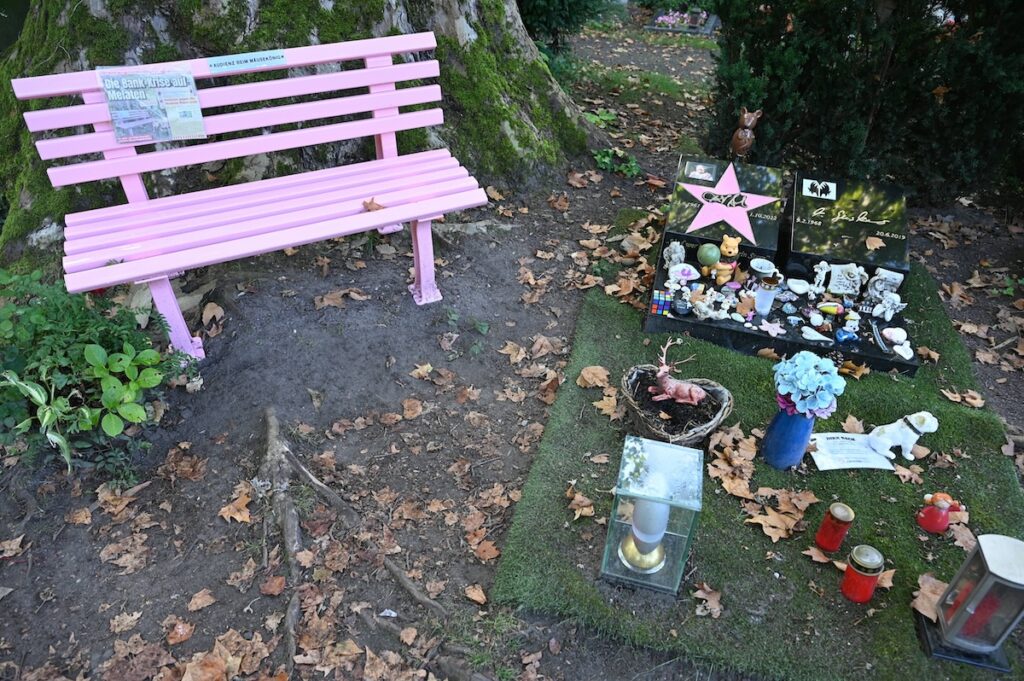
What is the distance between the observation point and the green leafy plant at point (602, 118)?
22.6ft

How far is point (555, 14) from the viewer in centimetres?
714

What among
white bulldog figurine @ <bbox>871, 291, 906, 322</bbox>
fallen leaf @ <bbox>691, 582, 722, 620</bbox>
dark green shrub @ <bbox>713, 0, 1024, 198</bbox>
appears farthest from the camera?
dark green shrub @ <bbox>713, 0, 1024, 198</bbox>

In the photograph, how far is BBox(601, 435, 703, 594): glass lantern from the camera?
2676mm

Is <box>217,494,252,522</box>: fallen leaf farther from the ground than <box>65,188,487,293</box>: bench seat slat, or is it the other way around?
<box>65,188,487,293</box>: bench seat slat

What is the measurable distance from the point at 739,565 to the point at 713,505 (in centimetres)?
34

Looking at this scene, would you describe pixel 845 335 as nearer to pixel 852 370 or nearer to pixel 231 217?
pixel 852 370

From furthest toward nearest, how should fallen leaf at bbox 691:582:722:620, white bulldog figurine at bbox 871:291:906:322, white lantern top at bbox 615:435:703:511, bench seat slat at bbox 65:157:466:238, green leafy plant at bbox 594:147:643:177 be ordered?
green leafy plant at bbox 594:147:643:177
white bulldog figurine at bbox 871:291:906:322
bench seat slat at bbox 65:157:466:238
fallen leaf at bbox 691:582:722:620
white lantern top at bbox 615:435:703:511

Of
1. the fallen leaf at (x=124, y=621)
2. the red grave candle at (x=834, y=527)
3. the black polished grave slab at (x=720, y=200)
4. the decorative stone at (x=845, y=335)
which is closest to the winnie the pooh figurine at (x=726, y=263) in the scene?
the black polished grave slab at (x=720, y=200)

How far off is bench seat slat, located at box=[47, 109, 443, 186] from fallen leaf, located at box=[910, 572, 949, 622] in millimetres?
3729

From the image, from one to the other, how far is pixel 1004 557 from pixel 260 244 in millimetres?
3568

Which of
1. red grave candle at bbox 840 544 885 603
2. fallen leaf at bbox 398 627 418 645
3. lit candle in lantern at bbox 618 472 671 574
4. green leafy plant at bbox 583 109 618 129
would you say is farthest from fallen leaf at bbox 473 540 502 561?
green leafy plant at bbox 583 109 618 129

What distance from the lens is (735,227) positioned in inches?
180

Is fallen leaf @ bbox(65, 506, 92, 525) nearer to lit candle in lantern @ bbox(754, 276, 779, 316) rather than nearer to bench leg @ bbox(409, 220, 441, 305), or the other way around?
bench leg @ bbox(409, 220, 441, 305)

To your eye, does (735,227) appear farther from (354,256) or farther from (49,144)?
(49,144)
